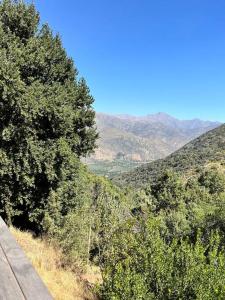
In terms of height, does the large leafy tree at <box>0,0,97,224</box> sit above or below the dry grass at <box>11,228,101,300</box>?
above

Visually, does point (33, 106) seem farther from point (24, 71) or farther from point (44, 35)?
point (44, 35)

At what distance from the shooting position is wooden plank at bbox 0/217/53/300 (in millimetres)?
2355

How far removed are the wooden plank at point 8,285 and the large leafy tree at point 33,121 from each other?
15256 mm

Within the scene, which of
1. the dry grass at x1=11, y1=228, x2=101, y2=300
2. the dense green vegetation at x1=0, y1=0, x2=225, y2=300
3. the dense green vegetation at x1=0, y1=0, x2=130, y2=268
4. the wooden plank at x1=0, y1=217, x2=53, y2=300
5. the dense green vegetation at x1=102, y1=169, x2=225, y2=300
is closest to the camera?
the wooden plank at x1=0, y1=217, x2=53, y2=300

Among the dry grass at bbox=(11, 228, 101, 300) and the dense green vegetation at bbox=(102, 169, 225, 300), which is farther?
the dry grass at bbox=(11, 228, 101, 300)

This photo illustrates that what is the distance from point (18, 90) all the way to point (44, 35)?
641 cm

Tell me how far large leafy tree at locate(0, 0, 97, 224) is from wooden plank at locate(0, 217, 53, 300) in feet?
48.5

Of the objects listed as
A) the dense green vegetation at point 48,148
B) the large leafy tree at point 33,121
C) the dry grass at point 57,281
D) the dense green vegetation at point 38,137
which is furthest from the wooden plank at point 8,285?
the large leafy tree at point 33,121

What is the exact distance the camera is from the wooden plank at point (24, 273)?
2.36 meters

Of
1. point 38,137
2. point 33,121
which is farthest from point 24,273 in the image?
point 38,137

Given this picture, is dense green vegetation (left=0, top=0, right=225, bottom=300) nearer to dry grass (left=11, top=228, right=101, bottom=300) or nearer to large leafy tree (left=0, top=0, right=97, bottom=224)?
large leafy tree (left=0, top=0, right=97, bottom=224)

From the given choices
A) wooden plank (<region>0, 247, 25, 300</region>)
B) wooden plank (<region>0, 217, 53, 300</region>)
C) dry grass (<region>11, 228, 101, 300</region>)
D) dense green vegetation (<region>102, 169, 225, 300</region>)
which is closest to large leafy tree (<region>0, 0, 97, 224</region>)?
dry grass (<region>11, 228, 101, 300</region>)

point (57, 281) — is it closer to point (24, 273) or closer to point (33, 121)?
point (24, 273)

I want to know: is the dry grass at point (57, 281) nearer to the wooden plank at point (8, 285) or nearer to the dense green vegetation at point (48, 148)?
the dense green vegetation at point (48, 148)
